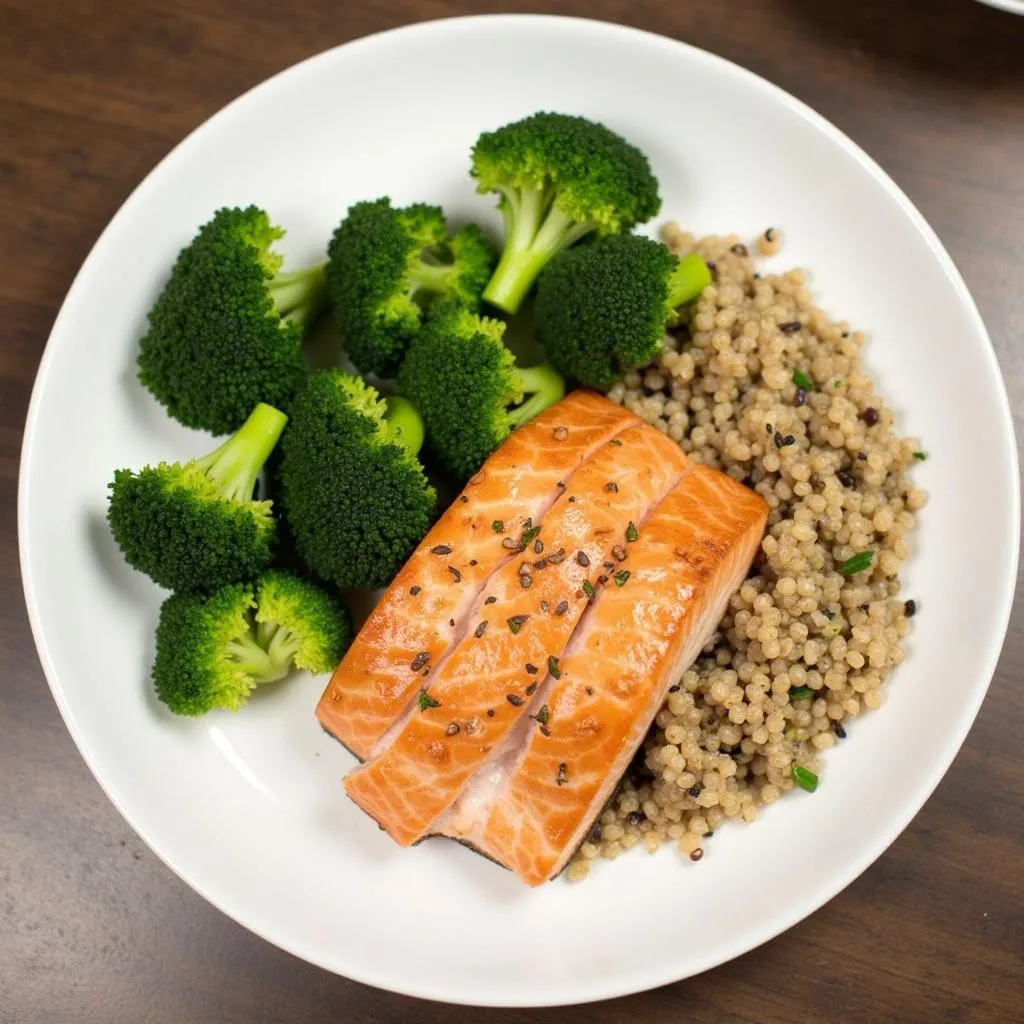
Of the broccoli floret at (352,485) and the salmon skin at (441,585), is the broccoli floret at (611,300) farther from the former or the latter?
the broccoli floret at (352,485)

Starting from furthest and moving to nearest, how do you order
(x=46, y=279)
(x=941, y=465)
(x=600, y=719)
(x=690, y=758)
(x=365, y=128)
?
(x=46, y=279), (x=365, y=128), (x=941, y=465), (x=690, y=758), (x=600, y=719)

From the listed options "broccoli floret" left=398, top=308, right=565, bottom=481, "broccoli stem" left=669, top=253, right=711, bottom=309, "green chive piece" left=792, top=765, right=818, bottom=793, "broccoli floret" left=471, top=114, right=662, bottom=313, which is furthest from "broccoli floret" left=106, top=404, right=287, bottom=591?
"green chive piece" left=792, top=765, right=818, bottom=793

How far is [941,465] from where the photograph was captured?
2.66m

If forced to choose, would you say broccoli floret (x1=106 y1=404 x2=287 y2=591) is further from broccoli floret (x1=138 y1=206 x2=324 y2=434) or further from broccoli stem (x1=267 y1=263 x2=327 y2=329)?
broccoli stem (x1=267 y1=263 x2=327 y2=329)

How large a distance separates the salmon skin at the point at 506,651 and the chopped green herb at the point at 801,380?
0.55 metres

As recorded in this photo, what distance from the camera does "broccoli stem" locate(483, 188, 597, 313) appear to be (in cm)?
273

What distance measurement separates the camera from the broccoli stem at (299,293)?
2754 millimetres

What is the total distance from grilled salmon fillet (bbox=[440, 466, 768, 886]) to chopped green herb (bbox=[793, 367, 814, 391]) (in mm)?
424

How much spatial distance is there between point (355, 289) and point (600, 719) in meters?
1.36

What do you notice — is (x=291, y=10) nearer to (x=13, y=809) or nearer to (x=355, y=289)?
(x=355, y=289)

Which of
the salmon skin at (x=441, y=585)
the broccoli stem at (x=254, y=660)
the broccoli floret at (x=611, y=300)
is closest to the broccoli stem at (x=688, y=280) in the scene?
the broccoli floret at (x=611, y=300)

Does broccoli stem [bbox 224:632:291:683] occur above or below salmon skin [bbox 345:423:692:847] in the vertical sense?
below

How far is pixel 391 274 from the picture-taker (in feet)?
8.71

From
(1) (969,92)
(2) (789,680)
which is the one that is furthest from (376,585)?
(1) (969,92)
